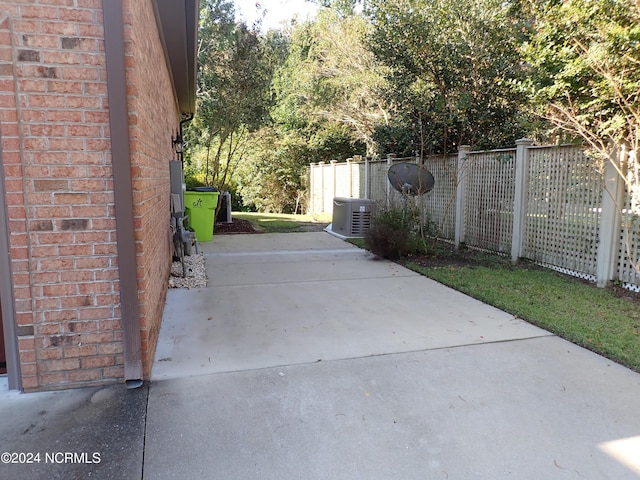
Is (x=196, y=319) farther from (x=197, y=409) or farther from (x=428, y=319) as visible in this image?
(x=428, y=319)

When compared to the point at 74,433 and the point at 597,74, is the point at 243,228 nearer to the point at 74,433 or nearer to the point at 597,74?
the point at 597,74

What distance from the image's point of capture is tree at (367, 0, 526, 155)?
9109mm

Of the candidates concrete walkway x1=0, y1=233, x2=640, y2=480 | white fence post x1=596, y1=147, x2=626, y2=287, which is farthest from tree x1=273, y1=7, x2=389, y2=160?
concrete walkway x1=0, y1=233, x2=640, y2=480

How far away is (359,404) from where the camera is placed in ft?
9.69

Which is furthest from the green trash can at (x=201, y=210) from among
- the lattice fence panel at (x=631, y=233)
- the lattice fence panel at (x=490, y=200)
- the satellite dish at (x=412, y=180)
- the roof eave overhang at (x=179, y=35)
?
the lattice fence panel at (x=631, y=233)

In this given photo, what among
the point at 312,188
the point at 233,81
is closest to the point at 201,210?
the point at 233,81

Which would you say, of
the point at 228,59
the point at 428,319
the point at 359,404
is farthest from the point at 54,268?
the point at 228,59

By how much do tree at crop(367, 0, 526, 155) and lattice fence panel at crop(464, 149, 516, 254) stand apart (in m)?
1.08

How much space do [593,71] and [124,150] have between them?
17.9 ft

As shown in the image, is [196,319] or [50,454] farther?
[196,319]

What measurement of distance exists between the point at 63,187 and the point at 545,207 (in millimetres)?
6563

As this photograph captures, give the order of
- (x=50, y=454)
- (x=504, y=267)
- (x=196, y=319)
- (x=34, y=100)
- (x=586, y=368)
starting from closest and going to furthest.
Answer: (x=50, y=454)
(x=34, y=100)
(x=586, y=368)
(x=196, y=319)
(x=504, y=267)

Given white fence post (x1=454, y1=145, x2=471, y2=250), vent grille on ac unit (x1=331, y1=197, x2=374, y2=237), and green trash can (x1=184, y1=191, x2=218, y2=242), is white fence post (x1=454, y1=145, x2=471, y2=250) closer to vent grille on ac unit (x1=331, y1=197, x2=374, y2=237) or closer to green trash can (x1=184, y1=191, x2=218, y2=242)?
vent grille on ac unit (x1=331, y1=197, x2=374, y2=237)

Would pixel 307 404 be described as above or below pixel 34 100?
below
